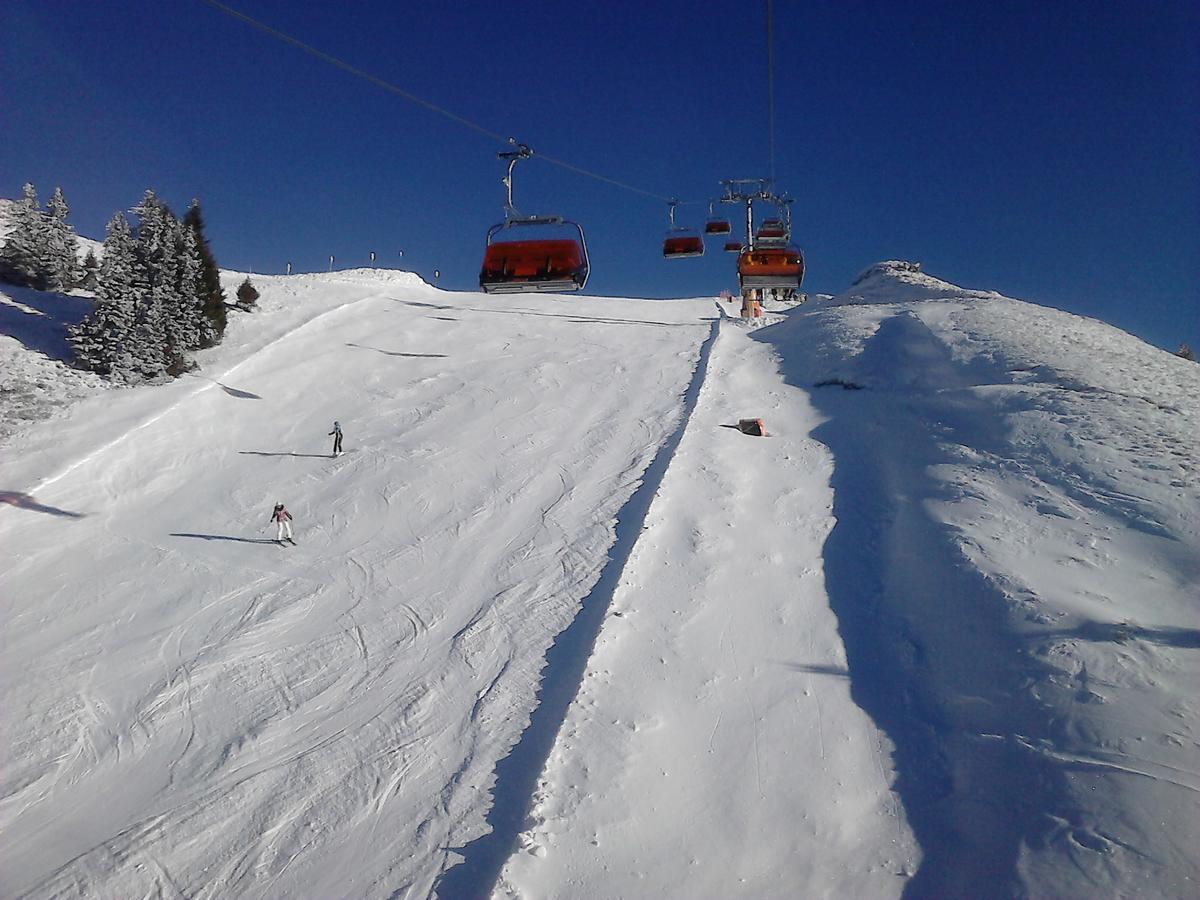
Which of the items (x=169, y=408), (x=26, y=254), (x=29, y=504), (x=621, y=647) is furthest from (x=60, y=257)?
(x=621, y=647)

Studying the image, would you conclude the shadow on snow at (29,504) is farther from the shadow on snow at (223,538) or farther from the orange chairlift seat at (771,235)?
the orange chairlift seat at (771,235)

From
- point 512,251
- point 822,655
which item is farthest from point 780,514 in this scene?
point 512,251

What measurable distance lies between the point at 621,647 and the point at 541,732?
174 centimetres

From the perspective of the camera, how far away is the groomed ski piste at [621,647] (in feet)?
20.1

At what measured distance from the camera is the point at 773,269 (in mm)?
18656

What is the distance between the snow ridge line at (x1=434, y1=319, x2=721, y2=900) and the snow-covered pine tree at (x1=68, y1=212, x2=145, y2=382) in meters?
16.7

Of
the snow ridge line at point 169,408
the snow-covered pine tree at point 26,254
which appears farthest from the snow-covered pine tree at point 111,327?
the snow-covered pine tree at point 26,254

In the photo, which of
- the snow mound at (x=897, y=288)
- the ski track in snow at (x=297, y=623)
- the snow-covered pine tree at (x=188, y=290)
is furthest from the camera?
the snow mound at (x=897, y=288)

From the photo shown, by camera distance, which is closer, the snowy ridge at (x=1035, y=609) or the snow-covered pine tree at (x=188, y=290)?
the snowy ridge at (x=1035, y=609)

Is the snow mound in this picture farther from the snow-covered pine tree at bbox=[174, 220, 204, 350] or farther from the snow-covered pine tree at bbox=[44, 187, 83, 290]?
the snow-covered pine tree at bbox=[44, 187, 83, 290]

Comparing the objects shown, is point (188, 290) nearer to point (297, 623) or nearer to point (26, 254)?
point (26, 254)

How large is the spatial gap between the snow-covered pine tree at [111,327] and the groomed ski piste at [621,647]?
1720 millimetres

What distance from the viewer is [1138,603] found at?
26.5ft

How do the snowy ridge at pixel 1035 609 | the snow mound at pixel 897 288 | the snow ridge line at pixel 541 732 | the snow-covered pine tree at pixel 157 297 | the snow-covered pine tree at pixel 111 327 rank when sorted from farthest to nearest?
1. the snow mound at pixel 897 288
2. the snow-covered pine tree at pixel 157 297
3. the snow-covered pine tree at pixel 111 327
4. the snow ridge line at pixel 541 732
5. the snowy ridge at pixel 1035 609
